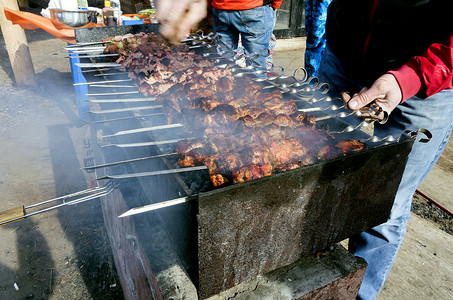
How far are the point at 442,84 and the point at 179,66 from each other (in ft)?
8.66

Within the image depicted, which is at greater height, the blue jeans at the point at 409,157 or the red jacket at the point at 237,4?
the red jacket at the point at 237,4

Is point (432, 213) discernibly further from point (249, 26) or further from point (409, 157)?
point (249, 26)

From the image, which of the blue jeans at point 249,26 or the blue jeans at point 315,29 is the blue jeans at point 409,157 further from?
the blue jeans at point 315,29

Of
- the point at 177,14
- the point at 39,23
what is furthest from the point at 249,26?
the point at 39,23

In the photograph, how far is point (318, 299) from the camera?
7.09ft

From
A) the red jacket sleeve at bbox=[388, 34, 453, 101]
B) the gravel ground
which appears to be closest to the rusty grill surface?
the red jacket sleeve at bbox=[388, 34, 453, 101]

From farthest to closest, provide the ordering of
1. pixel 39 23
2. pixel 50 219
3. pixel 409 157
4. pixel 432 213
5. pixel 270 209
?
pixel 39 23 → pixel 432 213 → pixel 50 219 → pixel 409 157 → pixel 270 209

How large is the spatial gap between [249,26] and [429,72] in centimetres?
386

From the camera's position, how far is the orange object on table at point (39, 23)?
20.1 ft

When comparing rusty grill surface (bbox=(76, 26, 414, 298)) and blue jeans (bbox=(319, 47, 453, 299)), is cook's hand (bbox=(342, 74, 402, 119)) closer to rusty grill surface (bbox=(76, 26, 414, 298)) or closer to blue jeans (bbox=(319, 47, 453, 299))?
rusty grill surface (bbox=(76, 26, 414, 298))

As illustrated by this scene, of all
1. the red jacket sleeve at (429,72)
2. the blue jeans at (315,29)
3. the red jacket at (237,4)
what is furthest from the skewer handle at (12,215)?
the blue jeans at (315,29)

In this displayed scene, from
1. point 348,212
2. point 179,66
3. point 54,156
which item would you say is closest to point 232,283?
point 348,212

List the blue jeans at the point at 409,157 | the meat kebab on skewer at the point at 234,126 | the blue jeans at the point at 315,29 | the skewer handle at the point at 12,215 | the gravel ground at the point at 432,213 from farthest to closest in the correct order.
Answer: the blue jeans at the point at 315,29, the gravel ground at the point at 432,213, the blue jeans at the point at 409,157, the meat kebab on skewer at the point at 234,126, the skewer handle at the point at 12,215

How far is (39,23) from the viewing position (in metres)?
6.20
